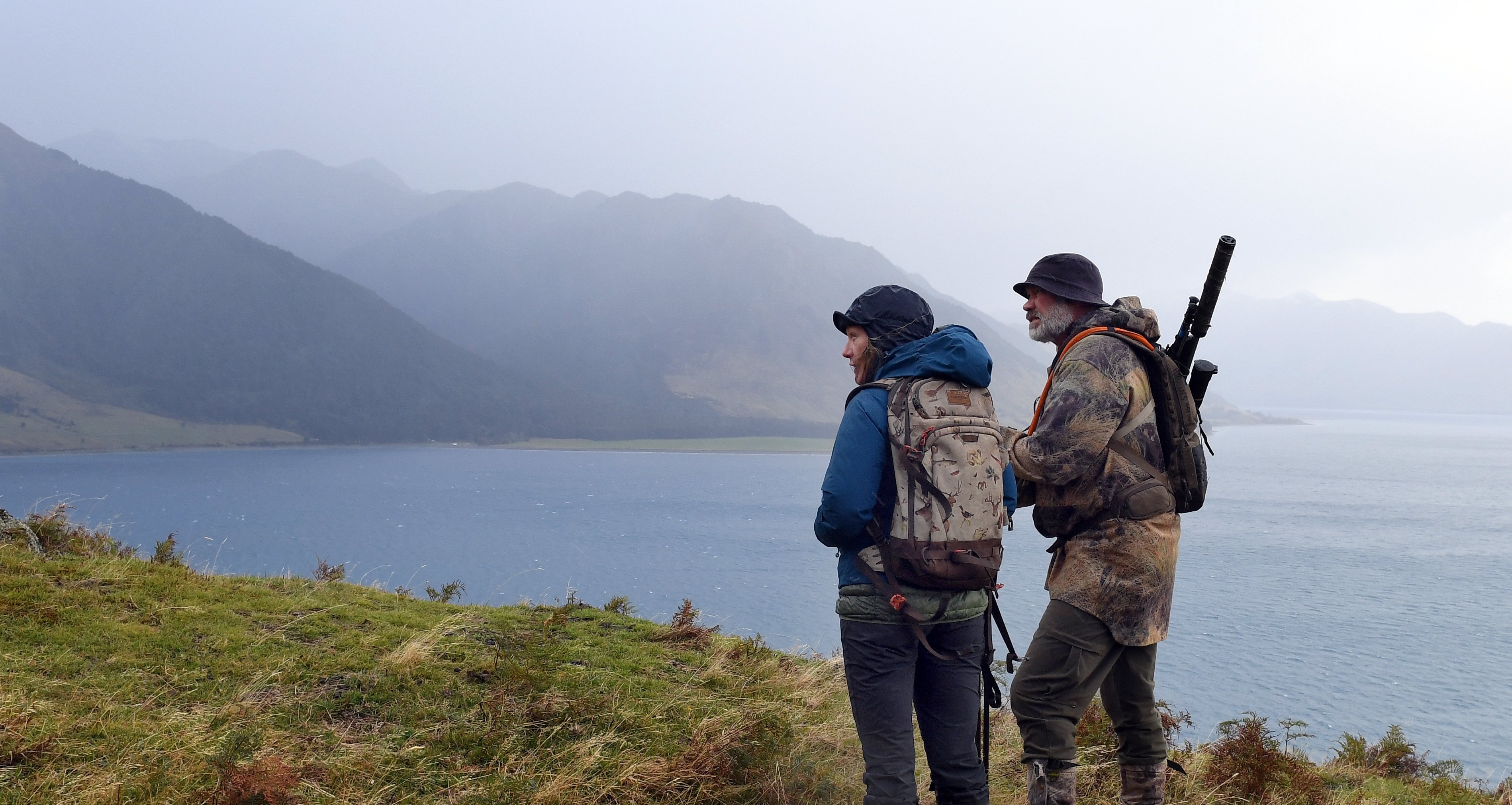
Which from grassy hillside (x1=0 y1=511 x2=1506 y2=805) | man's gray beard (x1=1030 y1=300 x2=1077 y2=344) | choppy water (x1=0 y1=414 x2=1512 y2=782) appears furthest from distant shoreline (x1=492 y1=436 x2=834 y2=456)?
man's gray beard (x1=1030 y1=300 x2=1077 y2=344)

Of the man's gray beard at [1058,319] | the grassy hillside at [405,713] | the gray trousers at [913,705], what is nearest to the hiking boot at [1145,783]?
the gray trousers at [913,705]

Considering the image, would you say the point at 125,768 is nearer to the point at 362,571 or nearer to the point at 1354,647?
the point at 1354,647

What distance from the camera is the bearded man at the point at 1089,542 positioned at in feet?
10.4

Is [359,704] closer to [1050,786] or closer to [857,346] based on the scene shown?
[857,346]

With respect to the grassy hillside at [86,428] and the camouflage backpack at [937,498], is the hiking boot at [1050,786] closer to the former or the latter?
the camouflage backpack at [937,498]

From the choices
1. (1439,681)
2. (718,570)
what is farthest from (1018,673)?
(718,570)

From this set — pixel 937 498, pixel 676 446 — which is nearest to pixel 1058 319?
pixel 937 498

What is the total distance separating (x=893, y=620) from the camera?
3.02 metres

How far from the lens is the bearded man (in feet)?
10.4

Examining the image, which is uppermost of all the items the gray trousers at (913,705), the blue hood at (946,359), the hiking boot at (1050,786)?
the blue hood at (946,359)

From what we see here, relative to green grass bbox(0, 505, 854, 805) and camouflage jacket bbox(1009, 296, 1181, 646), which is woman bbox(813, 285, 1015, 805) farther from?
green grass bbox(0, 505, 854, 805)

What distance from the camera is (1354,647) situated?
40281 millimetres

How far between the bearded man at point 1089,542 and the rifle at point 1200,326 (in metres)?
0.59

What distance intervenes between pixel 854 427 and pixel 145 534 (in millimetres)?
81702
